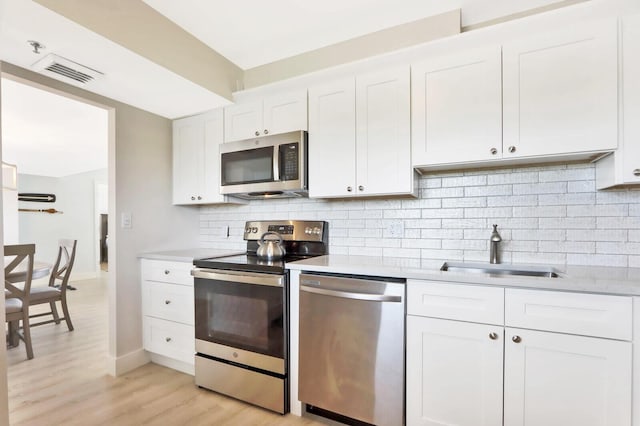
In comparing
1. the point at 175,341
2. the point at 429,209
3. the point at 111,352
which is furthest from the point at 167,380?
the point at 429,209

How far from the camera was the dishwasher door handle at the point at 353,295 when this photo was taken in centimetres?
166

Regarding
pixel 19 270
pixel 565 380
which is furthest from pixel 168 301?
pixel 565 380

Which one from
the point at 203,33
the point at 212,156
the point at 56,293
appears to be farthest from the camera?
the point at 56,293

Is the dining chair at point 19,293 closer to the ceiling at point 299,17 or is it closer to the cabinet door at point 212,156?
the cabinet door at point 212,156

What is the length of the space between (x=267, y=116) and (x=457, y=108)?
135 cm

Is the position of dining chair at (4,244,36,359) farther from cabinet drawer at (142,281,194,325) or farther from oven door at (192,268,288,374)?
oven door at (192,268,288,374)

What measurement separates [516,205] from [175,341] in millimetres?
2610

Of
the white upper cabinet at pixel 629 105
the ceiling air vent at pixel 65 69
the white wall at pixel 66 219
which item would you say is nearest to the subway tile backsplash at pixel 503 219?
the white upper cabinet at pixel 629 105

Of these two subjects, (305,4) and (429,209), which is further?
(429,209)

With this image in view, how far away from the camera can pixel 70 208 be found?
6.77m

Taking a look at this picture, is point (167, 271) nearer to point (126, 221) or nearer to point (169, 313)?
point (169, 313)

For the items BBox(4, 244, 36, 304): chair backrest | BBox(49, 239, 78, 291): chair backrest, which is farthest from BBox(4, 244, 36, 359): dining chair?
BBox(49, 239, 78, 291): chair backrest

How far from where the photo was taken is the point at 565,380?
136 centimetres

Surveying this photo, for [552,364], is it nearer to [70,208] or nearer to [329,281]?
[329,281]
